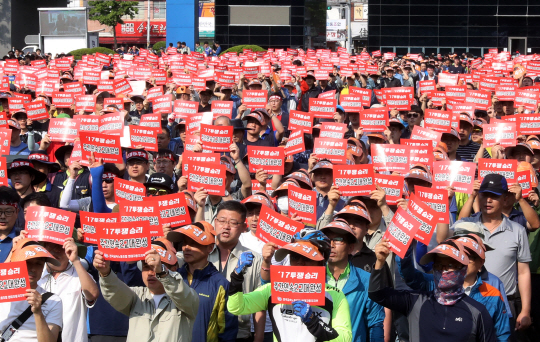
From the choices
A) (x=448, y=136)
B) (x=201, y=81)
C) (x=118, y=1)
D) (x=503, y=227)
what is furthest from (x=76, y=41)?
(x=118, y=1)

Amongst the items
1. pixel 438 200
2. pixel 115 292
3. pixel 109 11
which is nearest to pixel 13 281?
pixel 115 292

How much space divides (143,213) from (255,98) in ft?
20.9

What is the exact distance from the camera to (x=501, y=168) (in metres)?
7.55

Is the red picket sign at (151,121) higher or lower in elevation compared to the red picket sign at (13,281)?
higher

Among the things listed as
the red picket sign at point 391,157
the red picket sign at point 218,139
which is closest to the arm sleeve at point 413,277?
the red picket sign at point 391,157

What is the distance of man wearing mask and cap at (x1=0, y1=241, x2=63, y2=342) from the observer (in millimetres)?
4605

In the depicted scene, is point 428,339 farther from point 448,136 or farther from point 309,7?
point 309,7

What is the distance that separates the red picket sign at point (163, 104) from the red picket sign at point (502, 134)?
514 cm

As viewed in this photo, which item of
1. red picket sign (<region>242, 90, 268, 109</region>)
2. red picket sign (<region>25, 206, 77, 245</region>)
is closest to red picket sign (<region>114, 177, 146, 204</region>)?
red picket sign (<region>25, 206, 77, 245</region>)

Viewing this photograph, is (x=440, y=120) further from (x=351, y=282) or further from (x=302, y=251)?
(x=302, y=251)

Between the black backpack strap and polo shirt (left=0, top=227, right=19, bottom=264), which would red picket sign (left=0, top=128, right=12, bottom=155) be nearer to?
polo shirt (left=0, top=227, right=19, bottom=264)

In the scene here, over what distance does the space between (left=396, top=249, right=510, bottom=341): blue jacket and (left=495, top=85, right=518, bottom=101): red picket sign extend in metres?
8.06

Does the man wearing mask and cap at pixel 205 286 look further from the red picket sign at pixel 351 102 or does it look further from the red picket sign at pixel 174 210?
the red picket sign at pixel 351 102

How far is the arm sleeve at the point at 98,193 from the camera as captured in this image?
7.24 metres
